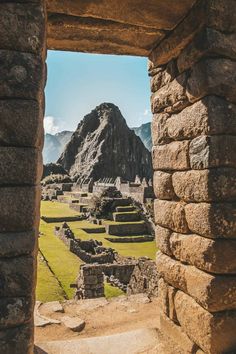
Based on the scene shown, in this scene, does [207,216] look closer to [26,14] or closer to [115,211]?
[26,14]

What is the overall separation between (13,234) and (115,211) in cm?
3897

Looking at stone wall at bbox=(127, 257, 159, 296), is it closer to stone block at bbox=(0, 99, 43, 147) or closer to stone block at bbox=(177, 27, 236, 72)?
stone block at bbox=(177, 27, 236, 72)

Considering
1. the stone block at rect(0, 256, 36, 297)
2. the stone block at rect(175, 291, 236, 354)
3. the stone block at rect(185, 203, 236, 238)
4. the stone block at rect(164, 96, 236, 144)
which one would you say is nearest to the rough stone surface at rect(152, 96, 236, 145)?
the stone block at rect(164, 96, 236, 144)

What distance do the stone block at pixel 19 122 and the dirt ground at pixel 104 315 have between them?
3166mm

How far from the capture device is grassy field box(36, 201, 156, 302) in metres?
15.7

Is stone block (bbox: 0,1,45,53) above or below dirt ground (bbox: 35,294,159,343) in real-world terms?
above

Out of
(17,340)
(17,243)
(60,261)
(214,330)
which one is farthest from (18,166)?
(60,261)

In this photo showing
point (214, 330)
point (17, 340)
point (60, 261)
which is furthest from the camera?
point (60, 261)

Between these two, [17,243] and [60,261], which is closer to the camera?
[17,243]

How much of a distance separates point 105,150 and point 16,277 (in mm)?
105390

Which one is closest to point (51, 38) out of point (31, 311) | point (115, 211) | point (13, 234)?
point (13, 234)

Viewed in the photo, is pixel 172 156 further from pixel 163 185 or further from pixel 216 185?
pixel 216 185

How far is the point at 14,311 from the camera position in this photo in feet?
8.88

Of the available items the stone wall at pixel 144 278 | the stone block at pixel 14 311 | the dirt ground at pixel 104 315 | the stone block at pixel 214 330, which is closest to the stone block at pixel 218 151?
the stone block at pixel 214 330
